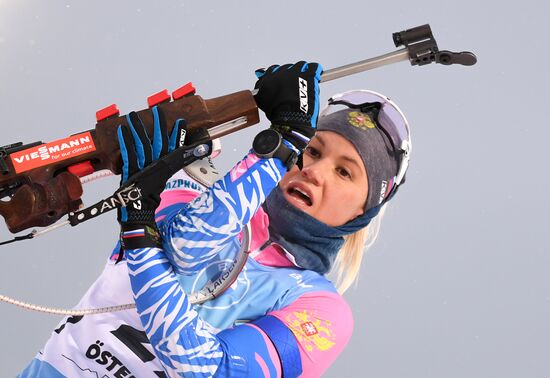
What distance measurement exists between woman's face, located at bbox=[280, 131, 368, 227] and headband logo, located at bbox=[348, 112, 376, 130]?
0.05 meters

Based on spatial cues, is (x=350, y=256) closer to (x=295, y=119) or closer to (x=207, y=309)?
(x=207, y=309)

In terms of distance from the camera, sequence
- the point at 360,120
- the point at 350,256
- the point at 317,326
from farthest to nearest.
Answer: the point at 350,256 < the point at 360,120 < the point at 317,326

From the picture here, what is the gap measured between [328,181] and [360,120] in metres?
0.17

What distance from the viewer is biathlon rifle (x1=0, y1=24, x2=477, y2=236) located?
130 centimetres

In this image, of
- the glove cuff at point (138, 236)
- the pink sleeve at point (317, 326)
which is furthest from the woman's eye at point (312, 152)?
the glove cuff at point (138, 236)

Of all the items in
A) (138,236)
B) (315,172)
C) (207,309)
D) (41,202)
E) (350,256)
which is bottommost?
(350,256)

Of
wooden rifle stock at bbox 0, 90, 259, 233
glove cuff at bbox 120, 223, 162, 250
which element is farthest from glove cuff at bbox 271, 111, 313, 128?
glove cuff at bbox 120, 223, 162, 250

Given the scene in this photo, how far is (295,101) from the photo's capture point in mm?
1375

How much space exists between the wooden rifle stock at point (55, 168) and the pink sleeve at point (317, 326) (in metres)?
0.39

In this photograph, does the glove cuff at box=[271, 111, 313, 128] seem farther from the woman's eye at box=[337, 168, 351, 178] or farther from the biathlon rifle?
the woman's eye at box=[337, 168, 351, 178]

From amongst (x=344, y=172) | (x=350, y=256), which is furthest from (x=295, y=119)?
(x=350, y=256)

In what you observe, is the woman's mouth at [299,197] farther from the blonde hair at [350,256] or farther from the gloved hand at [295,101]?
the gloved hand at [295,101]

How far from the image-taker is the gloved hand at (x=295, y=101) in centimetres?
138

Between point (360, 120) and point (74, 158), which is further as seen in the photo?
point (360, 120)
